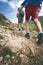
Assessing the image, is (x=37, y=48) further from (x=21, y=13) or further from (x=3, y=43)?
(x=21, y=13)

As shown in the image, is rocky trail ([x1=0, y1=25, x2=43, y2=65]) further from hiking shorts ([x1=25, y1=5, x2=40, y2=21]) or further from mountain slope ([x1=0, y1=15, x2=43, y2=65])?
hiking shorts ([x1=25, y1=5, x2=40, y2=21])

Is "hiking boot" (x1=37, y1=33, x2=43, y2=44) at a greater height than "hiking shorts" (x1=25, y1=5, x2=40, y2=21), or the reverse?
"hiking shorts" (x1=25, y1=5, x2=40, y2=21)

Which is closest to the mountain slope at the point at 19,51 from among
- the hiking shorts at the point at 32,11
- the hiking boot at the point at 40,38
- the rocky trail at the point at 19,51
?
the rocky trail at the point at 19,51

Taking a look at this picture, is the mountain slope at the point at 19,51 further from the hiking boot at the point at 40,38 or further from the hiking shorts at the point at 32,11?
the hiking shorts at the point at 32,11

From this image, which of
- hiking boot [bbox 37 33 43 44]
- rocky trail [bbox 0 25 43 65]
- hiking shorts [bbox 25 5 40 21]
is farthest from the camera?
hiking shorts [bbox 25 5 40 21]

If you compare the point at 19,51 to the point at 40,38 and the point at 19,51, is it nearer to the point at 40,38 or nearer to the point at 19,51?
the point at 19,51

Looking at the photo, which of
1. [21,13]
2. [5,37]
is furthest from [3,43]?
[21,13]

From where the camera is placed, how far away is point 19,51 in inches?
373

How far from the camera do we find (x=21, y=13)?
12.2m

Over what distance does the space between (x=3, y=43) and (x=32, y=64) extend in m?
1.68

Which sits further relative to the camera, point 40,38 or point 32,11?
point 32,11

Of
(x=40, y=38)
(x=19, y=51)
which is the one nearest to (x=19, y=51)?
(x=19, y=51)

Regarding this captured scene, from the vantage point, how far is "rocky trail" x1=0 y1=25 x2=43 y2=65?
8938mm

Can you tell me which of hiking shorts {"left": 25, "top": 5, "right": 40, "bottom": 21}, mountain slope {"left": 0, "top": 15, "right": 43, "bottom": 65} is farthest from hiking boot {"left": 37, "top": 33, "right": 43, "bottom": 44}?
hiking shorts {"left": 25, "top": 5, "right": 40, "bottom": 21}
